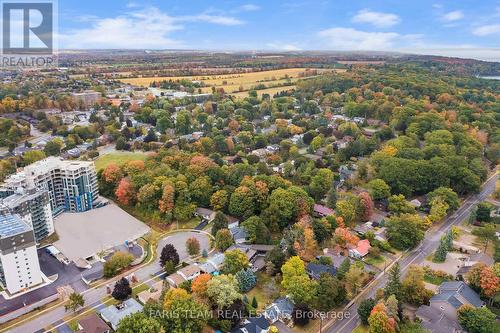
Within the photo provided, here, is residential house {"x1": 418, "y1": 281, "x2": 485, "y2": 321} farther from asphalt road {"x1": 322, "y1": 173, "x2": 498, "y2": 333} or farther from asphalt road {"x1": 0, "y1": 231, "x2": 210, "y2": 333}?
asphalt road {"x1": 0, "y1": 231, "x2": 210, "y2": 333}

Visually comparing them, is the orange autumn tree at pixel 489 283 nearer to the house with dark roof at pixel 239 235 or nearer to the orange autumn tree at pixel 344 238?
the orange autumn tree at pixel 344 238

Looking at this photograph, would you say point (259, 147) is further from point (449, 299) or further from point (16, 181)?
point (449, 299)

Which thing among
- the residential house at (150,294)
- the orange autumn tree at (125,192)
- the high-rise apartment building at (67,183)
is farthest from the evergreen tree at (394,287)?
the high-rise apartment building at (67,183)

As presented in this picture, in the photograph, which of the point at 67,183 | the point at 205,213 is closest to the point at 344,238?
the point at 205,213

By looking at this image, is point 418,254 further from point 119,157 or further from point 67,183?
point 119,157

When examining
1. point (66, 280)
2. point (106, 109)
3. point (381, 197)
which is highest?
point (106, 109)

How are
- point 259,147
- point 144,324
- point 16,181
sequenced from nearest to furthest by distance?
point 144,324 → point 16,181 → point 259,147

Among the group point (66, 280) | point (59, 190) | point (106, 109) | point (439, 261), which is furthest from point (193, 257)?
point (106, 109)

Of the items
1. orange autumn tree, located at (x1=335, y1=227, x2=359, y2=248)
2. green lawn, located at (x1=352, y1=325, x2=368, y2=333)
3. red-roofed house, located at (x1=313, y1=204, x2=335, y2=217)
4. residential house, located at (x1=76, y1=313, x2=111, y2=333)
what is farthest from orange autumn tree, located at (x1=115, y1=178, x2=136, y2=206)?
green lawn, located at (x1=352, y1=325, x2=368, y2=333)
